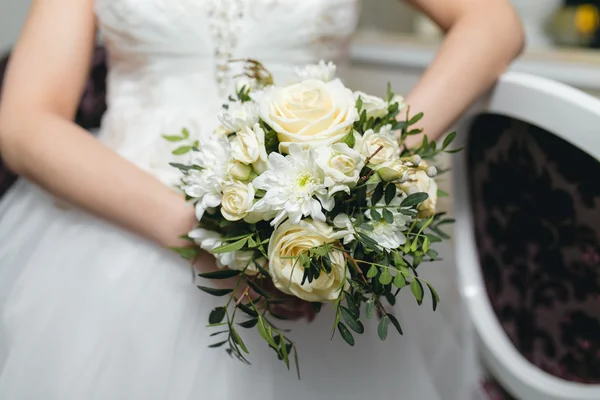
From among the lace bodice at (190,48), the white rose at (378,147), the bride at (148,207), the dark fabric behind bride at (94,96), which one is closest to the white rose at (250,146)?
the white rose at (378,147)

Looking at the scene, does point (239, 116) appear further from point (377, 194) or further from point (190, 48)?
point (190, 48)

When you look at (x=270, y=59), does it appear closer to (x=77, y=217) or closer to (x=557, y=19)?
(x=77, y=217)

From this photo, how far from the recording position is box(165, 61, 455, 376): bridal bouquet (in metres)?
0.54

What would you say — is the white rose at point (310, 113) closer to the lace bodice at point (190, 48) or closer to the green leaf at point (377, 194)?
the green leaf at point (377, 194)

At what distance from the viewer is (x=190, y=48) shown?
90 centimetres

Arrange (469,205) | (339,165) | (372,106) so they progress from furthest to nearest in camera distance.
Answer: (469,205) < (372,106) < (339,165)

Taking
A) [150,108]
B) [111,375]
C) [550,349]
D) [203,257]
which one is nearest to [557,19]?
[550,349]

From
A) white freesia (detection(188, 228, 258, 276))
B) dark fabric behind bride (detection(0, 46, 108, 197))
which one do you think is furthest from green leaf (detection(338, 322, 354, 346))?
dark fabric behind bride (detection(0, 46, 108, 197))

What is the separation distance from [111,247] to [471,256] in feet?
2.21

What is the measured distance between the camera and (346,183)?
55 centimetres

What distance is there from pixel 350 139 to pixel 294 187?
0.30ft

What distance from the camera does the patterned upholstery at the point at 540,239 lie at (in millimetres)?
823

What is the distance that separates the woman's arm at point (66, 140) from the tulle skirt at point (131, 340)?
60 millimetres

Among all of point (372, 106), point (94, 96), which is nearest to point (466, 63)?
point (372, 106)
